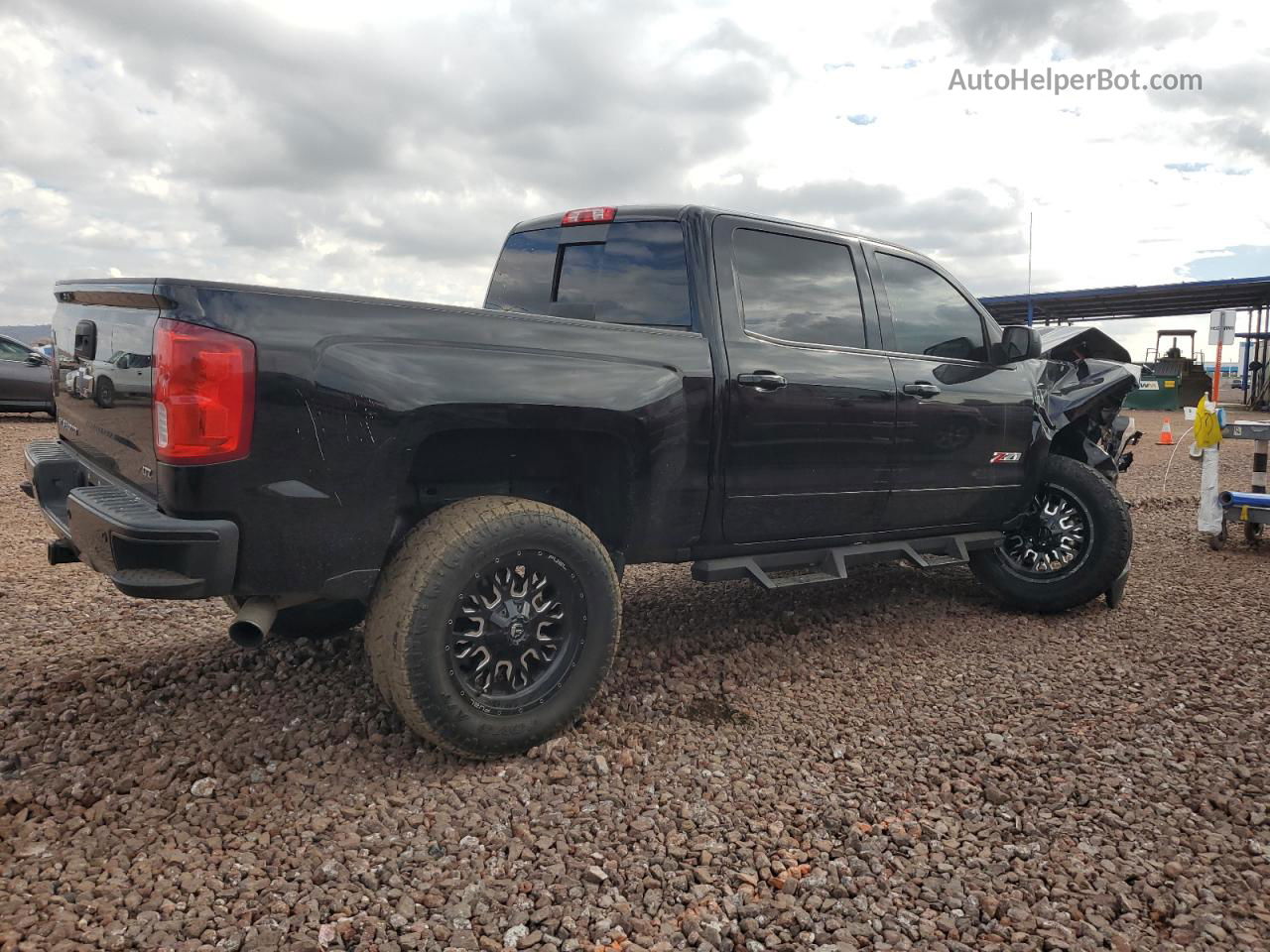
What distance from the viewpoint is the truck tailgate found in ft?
8.09

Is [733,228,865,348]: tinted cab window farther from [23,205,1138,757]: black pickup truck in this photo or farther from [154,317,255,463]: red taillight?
[154,317,255,463]: red taillight

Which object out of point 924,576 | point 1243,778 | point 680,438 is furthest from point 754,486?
point 924,576

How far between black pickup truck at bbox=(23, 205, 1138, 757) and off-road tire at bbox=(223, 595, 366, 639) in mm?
16

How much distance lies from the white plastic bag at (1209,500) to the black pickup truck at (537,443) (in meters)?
2.50

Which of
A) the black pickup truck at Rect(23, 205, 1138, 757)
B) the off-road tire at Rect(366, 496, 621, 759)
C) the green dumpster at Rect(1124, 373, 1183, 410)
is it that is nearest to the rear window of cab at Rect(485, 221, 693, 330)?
the black pickup truck at Rect(23, 205, 1138, 757)

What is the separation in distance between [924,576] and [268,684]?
155 inches

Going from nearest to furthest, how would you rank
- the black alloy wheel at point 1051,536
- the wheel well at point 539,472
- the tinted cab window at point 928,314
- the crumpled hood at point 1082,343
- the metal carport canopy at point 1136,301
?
the wheel well at point 539,472, the tinted cab window at point 928,314, the black alloy wheel at point 1051,536, the crumpled hood at point 1082,343, the metal carport canopy at point 1136,301

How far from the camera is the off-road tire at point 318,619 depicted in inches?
140

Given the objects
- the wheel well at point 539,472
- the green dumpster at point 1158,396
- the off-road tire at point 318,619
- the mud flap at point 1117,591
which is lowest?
the off-road tire at point 318,619

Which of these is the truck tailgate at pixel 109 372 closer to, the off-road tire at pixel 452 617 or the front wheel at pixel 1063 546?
the off-road tire at pixel 452 617

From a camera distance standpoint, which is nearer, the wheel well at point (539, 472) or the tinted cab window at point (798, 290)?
the wheel well at point (539, 472)

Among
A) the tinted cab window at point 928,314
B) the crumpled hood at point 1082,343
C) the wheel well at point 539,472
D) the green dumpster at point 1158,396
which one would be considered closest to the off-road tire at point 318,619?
the wheel well at point 539,472

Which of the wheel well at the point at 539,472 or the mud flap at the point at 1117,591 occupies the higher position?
the wheel well at the point at 539,472

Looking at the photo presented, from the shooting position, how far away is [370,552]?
8.63 ft
